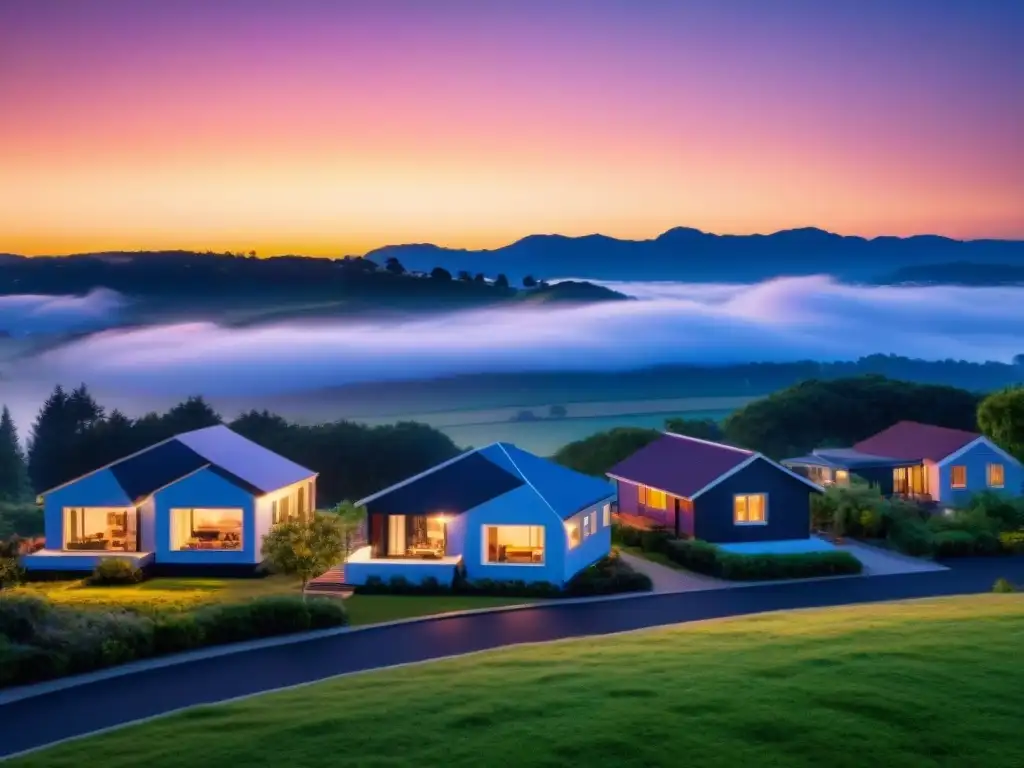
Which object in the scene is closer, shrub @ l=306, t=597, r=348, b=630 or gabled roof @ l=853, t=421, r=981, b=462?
shrub @ l=306, t=597, r=348, b=630

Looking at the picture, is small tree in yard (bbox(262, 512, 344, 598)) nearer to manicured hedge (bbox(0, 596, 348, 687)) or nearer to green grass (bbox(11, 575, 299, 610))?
green grass (bbox(11, 575, 299, 610))

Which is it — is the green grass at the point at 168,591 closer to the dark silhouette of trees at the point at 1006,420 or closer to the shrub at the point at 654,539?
the shrub at the point at 654,539

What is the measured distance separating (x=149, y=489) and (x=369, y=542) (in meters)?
7.38

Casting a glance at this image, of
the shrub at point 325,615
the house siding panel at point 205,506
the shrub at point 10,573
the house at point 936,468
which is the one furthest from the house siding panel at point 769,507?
the shrub at point 10,573

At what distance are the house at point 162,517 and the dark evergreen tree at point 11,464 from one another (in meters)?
35.3

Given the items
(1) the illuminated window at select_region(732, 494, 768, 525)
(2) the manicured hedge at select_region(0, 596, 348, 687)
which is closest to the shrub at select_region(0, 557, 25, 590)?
(2) the manicured hedge at select_region(0, 596, 348, 687)

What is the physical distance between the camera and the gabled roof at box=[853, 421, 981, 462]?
47.4 m

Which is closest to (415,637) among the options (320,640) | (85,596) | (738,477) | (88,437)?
(320,640)

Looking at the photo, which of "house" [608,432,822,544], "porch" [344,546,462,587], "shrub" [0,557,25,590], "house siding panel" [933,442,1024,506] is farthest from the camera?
"house siding panel" [933,442,1024,506]

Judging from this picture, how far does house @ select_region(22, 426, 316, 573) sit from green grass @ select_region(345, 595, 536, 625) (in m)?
5.98

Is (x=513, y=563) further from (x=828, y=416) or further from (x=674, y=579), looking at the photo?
(x=828, y=416)

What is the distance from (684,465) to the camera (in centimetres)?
4147

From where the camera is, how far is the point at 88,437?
228 feet

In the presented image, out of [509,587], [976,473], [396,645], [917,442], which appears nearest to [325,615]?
[396,645]
